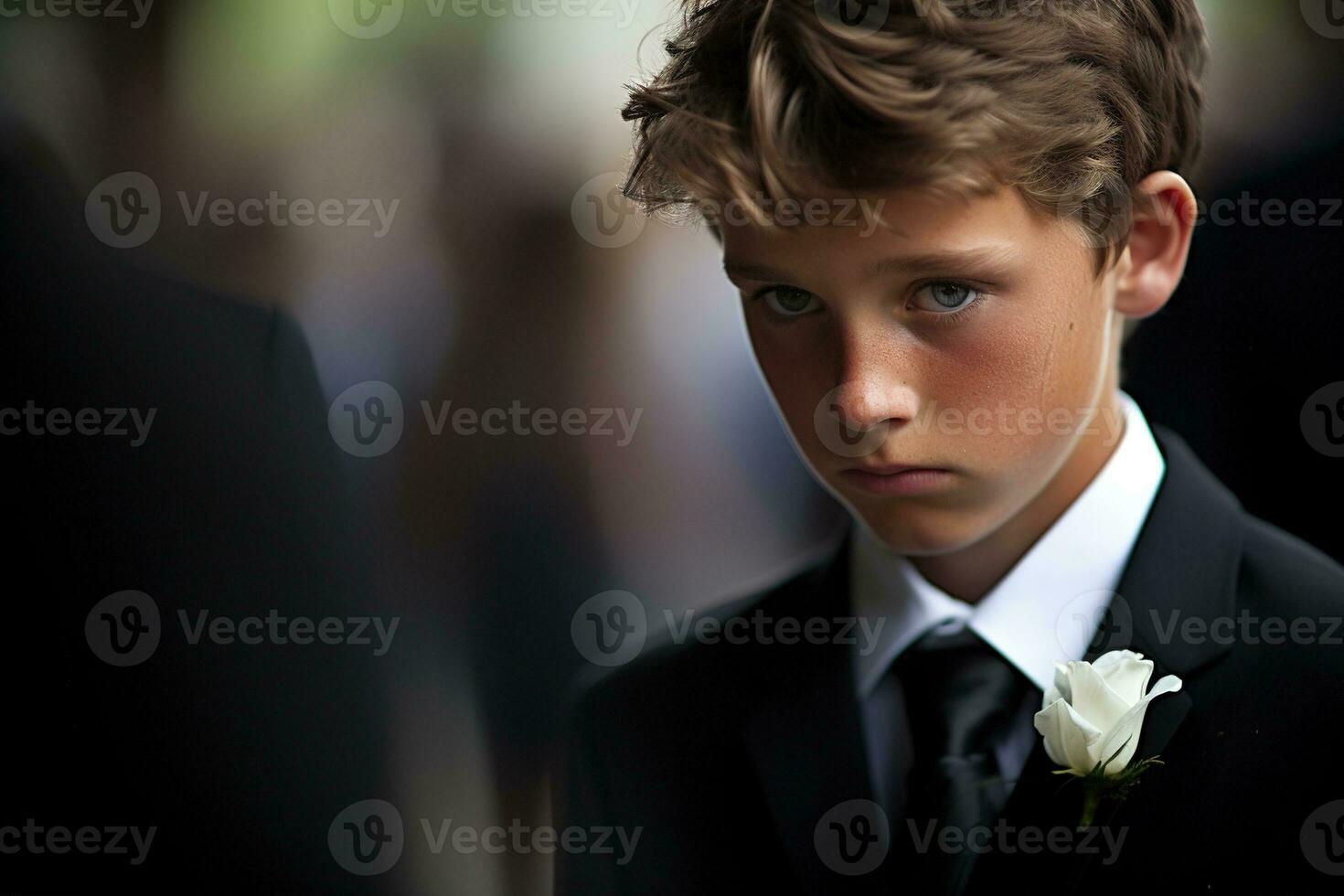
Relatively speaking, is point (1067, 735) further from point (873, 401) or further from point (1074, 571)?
point (873, 401)

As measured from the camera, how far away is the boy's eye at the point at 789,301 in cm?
84

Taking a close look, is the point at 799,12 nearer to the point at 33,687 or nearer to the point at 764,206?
the point at 764,206

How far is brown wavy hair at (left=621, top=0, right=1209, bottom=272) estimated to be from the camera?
0.75m

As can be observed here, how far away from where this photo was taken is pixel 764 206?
0.79 m

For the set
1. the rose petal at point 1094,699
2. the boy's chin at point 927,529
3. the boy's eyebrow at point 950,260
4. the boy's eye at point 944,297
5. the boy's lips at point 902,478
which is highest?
the boy's eyebrow at point 950,260

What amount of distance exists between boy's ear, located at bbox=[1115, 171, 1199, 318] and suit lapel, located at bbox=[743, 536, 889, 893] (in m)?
0.31

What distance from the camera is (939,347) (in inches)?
31.9

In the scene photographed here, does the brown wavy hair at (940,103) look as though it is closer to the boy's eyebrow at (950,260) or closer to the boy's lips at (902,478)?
the boy's eyebrow at (950,260)

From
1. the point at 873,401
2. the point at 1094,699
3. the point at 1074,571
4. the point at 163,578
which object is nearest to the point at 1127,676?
the point at 1094,699

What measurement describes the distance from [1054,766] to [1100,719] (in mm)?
99

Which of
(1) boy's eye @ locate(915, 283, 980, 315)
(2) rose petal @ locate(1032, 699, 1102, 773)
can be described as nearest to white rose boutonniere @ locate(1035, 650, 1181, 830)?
(2) rose petal @ locate(1032, 699, 1102, 773)

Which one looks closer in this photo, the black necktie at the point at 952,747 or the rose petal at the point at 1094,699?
the rose petal at the point at 1094,699

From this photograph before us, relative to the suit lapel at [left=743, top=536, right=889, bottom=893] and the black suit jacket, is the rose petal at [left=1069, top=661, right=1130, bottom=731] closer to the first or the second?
the black suit jacket

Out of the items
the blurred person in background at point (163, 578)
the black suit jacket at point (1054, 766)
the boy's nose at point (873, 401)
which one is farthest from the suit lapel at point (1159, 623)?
the blurred person in background at point (163, 578)
